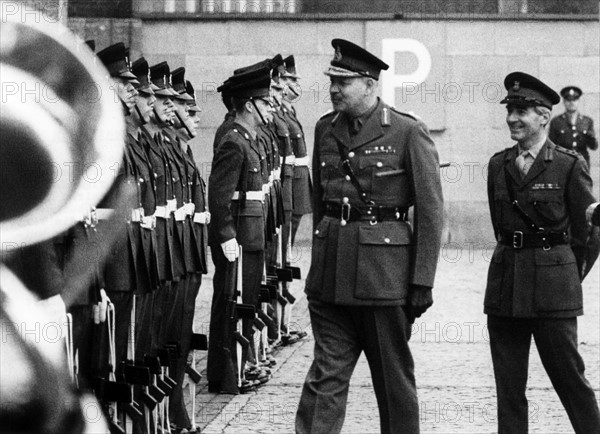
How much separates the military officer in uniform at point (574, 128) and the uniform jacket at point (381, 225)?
11557 mm

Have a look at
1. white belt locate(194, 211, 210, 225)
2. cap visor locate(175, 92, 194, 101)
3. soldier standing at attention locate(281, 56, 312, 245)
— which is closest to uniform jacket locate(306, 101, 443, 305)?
white belt locate(194, 211, 210, 225)

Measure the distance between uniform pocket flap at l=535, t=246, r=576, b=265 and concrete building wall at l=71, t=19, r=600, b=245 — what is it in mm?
11119

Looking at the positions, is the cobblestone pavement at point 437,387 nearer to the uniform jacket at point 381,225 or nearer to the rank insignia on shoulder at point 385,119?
the uniform jacket at point 381,225

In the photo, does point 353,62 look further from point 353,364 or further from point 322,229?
point 353,364

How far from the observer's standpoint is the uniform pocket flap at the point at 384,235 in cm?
671

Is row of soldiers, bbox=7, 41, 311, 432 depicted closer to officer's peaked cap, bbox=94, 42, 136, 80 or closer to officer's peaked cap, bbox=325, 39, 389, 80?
officer's peaked cap, bbox=94, 42, 136, 80

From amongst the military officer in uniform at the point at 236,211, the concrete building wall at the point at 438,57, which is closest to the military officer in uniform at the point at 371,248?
the military officer in uniform at the point at 236,211

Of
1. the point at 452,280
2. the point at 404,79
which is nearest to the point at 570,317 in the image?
the point at 452,280

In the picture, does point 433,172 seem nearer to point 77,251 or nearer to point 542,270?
point 542,270

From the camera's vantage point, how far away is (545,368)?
7.00 meters

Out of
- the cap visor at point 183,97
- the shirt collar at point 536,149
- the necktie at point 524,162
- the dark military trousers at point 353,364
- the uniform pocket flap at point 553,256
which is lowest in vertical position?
the dark military trousers at point 353,364

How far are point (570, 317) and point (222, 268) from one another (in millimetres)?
2910

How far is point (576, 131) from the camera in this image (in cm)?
→ 1830

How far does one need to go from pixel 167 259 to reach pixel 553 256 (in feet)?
6.72
